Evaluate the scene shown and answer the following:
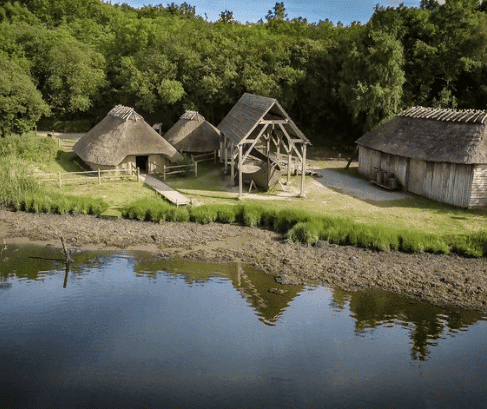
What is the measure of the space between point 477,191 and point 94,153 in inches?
796

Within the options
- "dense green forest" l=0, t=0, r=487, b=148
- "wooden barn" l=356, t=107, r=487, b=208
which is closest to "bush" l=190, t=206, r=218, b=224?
"wooden barn" l=356, t=107, r=487, b=208

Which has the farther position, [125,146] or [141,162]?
[141,162]

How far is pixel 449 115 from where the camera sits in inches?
1001

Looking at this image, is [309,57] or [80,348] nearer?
[80,348]

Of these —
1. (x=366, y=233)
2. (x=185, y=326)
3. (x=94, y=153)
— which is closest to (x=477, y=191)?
(x=366, y=233)

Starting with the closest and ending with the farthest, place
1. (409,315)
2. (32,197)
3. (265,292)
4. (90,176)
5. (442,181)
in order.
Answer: (409,315) → (265,292) → (32,197) → (442,181) → (90,176)

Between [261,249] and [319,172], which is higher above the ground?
[319,172]

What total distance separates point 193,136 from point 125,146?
5.74 m

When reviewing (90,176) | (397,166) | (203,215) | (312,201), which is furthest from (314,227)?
(90,176)

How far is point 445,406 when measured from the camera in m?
10.9

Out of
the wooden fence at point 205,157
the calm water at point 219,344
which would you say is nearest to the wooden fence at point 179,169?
the wooden fence at point 205,157

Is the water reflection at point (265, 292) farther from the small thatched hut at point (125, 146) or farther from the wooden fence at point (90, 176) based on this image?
the small thatched hut at point (125, 146)

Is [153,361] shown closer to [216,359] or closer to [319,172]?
[216,359]

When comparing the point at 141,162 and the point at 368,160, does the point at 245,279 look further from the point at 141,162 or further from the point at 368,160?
the point at 141,162
